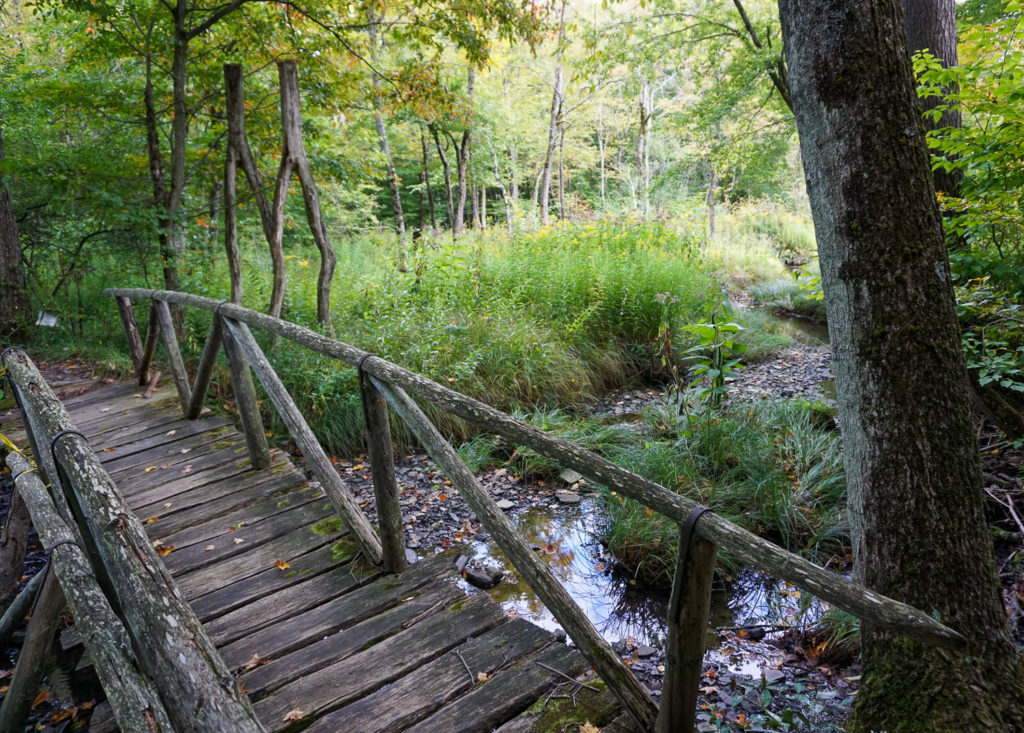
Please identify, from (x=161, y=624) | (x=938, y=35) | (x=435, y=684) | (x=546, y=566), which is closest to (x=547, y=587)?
(x=546, y=566)

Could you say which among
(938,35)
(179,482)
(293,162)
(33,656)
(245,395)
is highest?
(938,35)

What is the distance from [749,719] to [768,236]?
19380 millimetres

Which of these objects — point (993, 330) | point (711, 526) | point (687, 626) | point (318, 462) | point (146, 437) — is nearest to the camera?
point (711, 526)

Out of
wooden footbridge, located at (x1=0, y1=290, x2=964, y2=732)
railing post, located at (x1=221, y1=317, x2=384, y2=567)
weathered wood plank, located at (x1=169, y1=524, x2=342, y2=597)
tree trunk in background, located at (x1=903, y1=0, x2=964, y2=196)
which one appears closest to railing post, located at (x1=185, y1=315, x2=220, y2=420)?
wooden footbridge, located at (x1=0, y1=290, x2=964, y2=732)

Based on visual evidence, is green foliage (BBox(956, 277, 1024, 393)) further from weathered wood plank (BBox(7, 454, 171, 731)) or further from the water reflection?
weathered wood plank (BBox(7, 454, 171, 731))

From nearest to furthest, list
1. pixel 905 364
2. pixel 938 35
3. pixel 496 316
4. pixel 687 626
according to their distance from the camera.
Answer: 1. pixel 687 626
2. pixel 905 364
3. pixel 938 35
4. pixel 496 316

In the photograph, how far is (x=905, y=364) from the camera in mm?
1995

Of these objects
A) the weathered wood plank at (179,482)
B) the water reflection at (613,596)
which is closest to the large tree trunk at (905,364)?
the water reflection at (613,596)

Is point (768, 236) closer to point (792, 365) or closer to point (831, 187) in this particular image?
point (792, 365)

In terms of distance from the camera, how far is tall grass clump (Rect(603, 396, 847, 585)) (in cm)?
411

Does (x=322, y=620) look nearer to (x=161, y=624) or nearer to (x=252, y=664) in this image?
(x=252, y=664)

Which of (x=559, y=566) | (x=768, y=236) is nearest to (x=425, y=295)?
(x=559, y=566)

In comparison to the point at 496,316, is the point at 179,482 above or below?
below

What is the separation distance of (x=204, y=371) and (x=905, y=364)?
4821 mm
